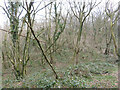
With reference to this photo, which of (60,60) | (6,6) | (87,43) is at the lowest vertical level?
(60,60)

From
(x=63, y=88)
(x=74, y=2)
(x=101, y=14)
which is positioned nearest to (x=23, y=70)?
(x=63, y=88)

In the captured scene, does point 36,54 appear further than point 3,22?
Yes

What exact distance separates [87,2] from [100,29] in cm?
→ 725

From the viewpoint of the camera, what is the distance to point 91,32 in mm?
15453

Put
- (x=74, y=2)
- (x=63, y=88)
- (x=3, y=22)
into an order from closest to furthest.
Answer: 1. (x=63, y=88)
2. (x=3, y=22)
3. (x=74, y=2)

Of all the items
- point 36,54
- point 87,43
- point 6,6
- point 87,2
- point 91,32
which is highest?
point 87,2

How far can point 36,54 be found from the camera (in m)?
11.8

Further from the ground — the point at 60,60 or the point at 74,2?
the point at 74,2

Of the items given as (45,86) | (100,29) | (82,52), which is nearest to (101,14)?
(100,29)

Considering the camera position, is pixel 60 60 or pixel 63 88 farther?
pixel 60 60

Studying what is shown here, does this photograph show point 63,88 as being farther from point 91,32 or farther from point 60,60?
point 91,32

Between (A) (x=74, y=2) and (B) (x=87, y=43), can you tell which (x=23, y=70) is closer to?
(A) (x=74, y=2)

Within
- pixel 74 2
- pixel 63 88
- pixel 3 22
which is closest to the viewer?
pixel 63 88

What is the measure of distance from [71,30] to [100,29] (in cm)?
436
